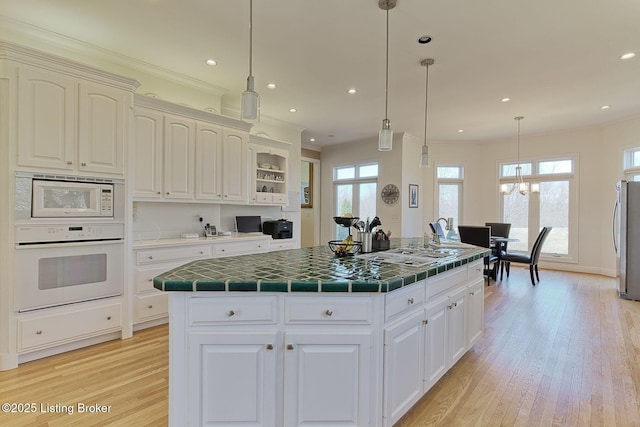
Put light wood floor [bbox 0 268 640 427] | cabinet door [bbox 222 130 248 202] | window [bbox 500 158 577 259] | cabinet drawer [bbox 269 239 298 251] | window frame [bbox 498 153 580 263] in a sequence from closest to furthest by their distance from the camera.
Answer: light wood floor [bbox 0 268 640 427] → cabinet door [bbox 222 130 248 202] → cabinet drawer [bbox 269 239 298 251] → window frame [bbox 498 153 580 263] → window [bbox 500 158 577 259]

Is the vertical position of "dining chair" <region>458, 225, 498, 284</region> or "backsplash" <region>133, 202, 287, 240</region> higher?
"backsplash" <region>133, 202, 287, 240</region>

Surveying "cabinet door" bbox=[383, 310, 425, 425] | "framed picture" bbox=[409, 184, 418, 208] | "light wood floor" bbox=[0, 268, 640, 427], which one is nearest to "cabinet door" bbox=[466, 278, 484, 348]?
"light wood floor" bbox=[0, 268, 640, 427]

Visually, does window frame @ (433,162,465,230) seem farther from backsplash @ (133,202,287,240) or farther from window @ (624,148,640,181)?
backsplash @ (133,202,287,240)

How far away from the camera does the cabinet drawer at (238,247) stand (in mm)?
3807

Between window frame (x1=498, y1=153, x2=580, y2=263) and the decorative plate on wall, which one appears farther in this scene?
the decorative plate on wall

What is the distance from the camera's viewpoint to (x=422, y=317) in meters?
1.92

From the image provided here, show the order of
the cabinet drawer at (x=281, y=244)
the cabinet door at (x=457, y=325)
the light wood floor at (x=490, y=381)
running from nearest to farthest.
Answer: the light wood floor at (x=490, y=381) → the cabinet door at (x=457, y=325) → the cabinet drawer at (x=281, y=244)

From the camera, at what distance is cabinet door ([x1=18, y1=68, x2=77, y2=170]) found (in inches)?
96.6

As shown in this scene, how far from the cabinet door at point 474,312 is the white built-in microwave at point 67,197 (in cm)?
323

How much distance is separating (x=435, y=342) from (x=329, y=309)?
96 cm

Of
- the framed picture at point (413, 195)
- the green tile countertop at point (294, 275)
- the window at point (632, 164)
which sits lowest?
the green tile countertop at point (294, 275)

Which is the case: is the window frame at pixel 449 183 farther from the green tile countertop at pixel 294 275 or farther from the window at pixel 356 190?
the green tile countertop at pixel 294 275

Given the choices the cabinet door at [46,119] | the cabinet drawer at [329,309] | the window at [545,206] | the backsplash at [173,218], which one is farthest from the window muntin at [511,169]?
the cabinet door at [46,119]

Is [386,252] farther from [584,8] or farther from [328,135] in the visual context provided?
[328,135]
